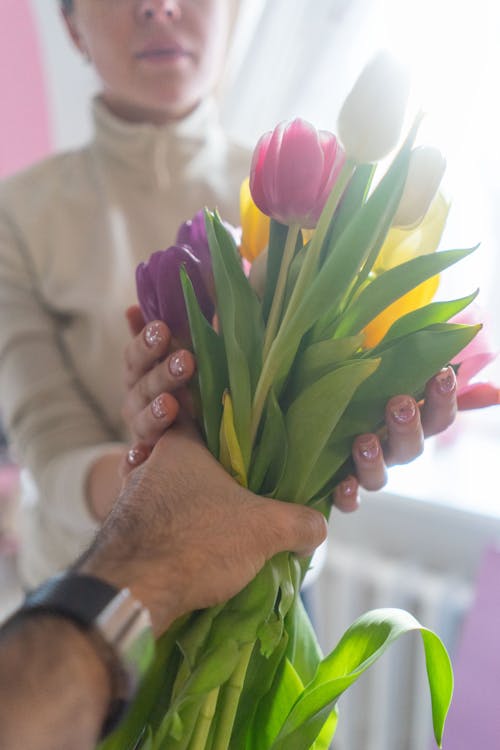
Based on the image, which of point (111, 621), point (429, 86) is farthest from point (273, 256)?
point (429, 86)

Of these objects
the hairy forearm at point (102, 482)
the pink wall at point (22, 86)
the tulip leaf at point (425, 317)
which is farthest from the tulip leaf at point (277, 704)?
the pink wall at point (22, 86)

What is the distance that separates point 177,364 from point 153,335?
39 mm

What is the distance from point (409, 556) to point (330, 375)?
2.69 ft

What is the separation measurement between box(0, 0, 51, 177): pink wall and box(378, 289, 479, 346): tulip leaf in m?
1.11

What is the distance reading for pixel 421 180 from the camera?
1.46 feet

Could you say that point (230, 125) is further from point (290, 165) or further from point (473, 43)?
point (290, 165)

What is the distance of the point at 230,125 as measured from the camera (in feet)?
3.90

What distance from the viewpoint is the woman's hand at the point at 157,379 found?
530mm

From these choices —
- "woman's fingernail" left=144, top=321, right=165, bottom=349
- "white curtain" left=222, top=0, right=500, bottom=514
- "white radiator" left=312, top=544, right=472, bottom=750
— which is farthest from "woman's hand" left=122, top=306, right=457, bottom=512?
"white radiator" left=312, top=544, right=472, bottom=750

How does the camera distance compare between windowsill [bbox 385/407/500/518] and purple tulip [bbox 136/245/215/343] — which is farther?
windowsill [bbox 385/407/500/518]

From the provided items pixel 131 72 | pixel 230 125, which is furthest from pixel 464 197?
pixel 131 72

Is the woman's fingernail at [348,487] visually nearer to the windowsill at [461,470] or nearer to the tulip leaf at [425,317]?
the tulip leaf at [425,317]

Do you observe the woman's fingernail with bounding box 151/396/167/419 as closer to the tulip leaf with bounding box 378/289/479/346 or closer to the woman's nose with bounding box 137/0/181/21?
the tulip leaf with bounding box 378/289/479/346

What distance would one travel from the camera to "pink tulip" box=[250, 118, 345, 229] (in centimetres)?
44
